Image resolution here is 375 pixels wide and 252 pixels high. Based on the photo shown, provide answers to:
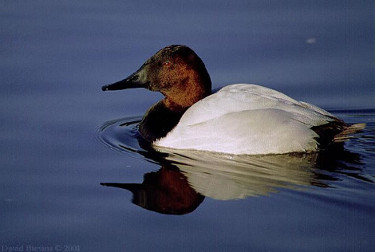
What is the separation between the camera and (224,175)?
5.15 metres

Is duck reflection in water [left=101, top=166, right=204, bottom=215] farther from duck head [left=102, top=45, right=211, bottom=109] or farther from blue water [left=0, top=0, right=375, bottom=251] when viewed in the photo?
duck head [left=102, top=45, right=211, bottom=109]

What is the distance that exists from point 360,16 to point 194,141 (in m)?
3.26

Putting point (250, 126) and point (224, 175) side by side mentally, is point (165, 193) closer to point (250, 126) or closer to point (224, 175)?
point (224, 175)

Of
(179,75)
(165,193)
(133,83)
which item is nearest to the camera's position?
(165,193)

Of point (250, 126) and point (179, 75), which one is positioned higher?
point (179, 75)

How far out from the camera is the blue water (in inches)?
170

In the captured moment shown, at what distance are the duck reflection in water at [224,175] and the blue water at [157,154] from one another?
15 mm

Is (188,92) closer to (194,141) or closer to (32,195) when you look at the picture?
(194,141)

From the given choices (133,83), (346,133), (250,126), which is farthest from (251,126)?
(133,83)

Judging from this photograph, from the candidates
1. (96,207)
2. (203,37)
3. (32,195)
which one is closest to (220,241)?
(96,207)

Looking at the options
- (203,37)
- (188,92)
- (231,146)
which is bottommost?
(231,146)

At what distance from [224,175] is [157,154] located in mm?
730

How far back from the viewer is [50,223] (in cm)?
445

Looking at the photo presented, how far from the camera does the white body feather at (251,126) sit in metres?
5.49
